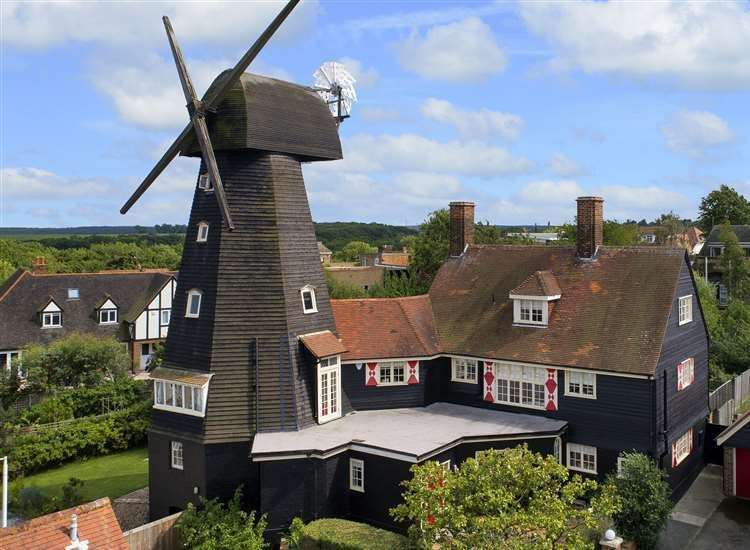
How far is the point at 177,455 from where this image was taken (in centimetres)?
2011

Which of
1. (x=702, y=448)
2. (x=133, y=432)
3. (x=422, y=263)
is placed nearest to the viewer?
(x=702, y=448)

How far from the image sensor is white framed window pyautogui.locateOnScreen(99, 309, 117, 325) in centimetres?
4272

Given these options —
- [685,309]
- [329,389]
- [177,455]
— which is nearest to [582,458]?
[685,309]

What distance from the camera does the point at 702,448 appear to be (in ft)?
78.6

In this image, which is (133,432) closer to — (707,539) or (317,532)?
(317,532)

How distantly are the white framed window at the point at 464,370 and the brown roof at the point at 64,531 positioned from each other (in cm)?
1271

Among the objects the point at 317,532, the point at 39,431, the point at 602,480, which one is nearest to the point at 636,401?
the point at 602,480

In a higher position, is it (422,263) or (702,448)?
(422,263)

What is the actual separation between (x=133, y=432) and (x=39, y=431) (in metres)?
3.69

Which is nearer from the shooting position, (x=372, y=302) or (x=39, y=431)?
(x=372, y=302)

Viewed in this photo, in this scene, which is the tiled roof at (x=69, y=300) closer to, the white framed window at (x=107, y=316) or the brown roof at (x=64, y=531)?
the white framed window at (x=107, y=316)

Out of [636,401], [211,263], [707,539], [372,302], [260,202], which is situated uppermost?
[260,202]

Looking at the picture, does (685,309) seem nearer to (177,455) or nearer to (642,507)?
(642,507)

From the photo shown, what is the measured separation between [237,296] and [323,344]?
299 centimetres
